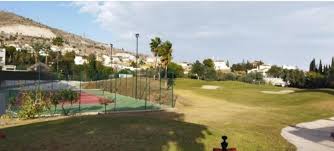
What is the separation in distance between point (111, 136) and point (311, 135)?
11029mm

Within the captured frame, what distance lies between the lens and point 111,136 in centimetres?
1462

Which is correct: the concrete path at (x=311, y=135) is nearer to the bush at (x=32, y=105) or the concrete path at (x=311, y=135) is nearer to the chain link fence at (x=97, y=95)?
the chain link fence at (x=97, y=95)

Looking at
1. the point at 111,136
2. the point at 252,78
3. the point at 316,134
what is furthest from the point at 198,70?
the point at 111,136

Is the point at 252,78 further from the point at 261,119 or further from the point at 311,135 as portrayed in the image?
the point at 311,135

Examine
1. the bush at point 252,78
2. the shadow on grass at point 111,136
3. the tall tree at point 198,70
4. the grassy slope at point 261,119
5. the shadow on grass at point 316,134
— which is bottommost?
the shadow on grass at point 316,134

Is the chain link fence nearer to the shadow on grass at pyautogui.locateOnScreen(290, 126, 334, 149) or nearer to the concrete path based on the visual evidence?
the concrete path

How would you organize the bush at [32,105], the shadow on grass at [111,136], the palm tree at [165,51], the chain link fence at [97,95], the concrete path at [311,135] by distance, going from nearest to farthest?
the shadow on grass at [111,136] < the concrete path at [311,135] < the bush at [32,105] < the chain link fence at [97,95] < the palm tree at [165,51]

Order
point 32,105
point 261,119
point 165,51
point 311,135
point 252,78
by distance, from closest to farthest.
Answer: point 311,135 < point 32,105 < point 261,119 < point 165,51 < point 252,78

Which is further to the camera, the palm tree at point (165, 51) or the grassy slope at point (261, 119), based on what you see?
the palm tree at point (165, 51)

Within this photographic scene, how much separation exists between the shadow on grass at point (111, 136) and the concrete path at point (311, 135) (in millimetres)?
4348

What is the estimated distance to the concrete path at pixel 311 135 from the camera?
1756cm

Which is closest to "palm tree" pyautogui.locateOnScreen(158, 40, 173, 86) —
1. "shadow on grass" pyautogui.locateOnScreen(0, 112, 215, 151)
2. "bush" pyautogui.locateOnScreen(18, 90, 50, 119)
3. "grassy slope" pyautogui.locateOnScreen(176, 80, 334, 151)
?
"grassy slope" pyautogui.locateOnScreen(176, 80, 334, 151)

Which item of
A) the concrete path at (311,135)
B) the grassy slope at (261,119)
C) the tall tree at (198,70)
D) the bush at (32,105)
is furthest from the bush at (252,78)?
the bush at (32,105)

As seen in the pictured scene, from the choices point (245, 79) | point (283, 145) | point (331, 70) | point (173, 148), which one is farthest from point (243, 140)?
point (245, 79)
